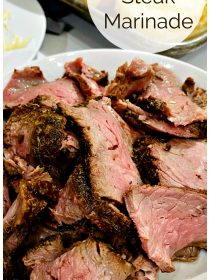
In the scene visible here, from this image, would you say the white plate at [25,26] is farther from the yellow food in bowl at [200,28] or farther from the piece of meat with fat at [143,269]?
the piece of meat with fat at [143,269]

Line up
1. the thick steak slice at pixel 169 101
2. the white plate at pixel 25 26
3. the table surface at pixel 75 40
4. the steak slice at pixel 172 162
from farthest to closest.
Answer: the table surface at pixel 75 40 < the white plate at pixel 25 26 < the thick steak slice at pixel 169 101 < the steak slice at pixel 172 162

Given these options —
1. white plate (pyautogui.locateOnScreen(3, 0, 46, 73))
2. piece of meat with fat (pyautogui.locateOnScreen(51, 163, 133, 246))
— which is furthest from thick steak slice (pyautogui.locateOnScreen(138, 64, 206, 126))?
white plate (pyautogui.locateOnScreen(3, 0, 46, 73))

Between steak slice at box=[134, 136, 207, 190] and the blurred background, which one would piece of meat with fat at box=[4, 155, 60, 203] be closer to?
steak slice at box=[134, 136, 207, 190]

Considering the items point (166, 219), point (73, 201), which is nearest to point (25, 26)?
point (73, 201)

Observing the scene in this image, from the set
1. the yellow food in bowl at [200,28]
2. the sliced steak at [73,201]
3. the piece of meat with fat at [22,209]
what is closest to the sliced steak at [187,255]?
the sliced steak at [73,201]

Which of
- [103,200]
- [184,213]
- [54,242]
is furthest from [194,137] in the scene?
[54,242]
